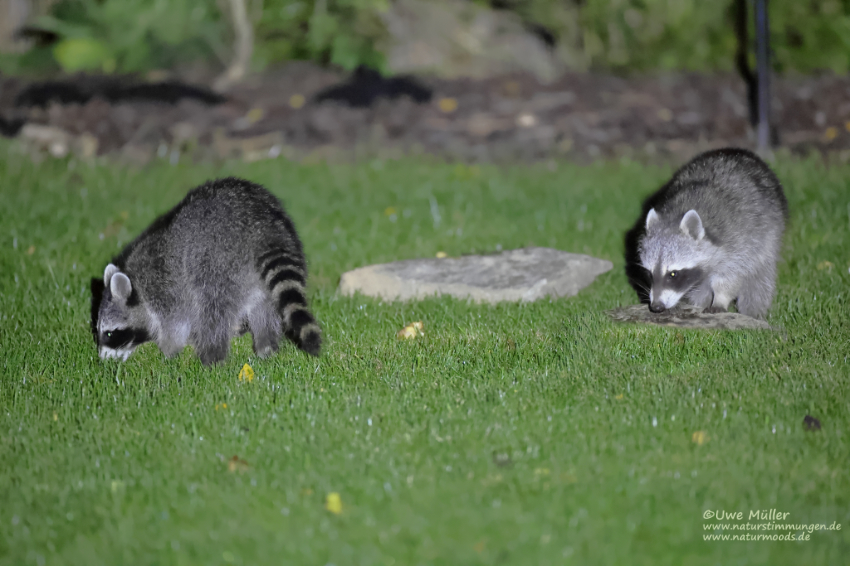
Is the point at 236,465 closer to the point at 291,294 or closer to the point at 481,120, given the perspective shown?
the point at 291,294

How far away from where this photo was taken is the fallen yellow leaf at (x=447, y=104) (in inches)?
411

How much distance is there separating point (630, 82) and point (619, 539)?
29.6ft

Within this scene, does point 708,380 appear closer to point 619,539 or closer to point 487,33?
point 619,539

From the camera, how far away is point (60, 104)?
10328mm

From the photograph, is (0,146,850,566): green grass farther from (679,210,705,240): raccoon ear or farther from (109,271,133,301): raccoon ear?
(679,210,705,240): raccoon ear

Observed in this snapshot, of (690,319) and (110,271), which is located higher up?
(110,271)

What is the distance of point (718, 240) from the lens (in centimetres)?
528

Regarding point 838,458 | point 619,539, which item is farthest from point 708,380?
point 619,539

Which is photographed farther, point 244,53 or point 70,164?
point 244,53

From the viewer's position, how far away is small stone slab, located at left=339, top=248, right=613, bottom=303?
579cm

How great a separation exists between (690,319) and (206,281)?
295 centimetres

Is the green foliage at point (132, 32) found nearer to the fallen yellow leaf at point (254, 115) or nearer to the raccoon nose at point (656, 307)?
the fallen yellow leaf at point (254, 115)

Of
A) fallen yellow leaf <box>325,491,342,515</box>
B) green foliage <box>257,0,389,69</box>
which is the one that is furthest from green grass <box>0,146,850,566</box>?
green foliage <box>257,0,389,69</box>

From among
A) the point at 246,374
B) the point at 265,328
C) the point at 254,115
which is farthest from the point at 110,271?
the point at 254,115
